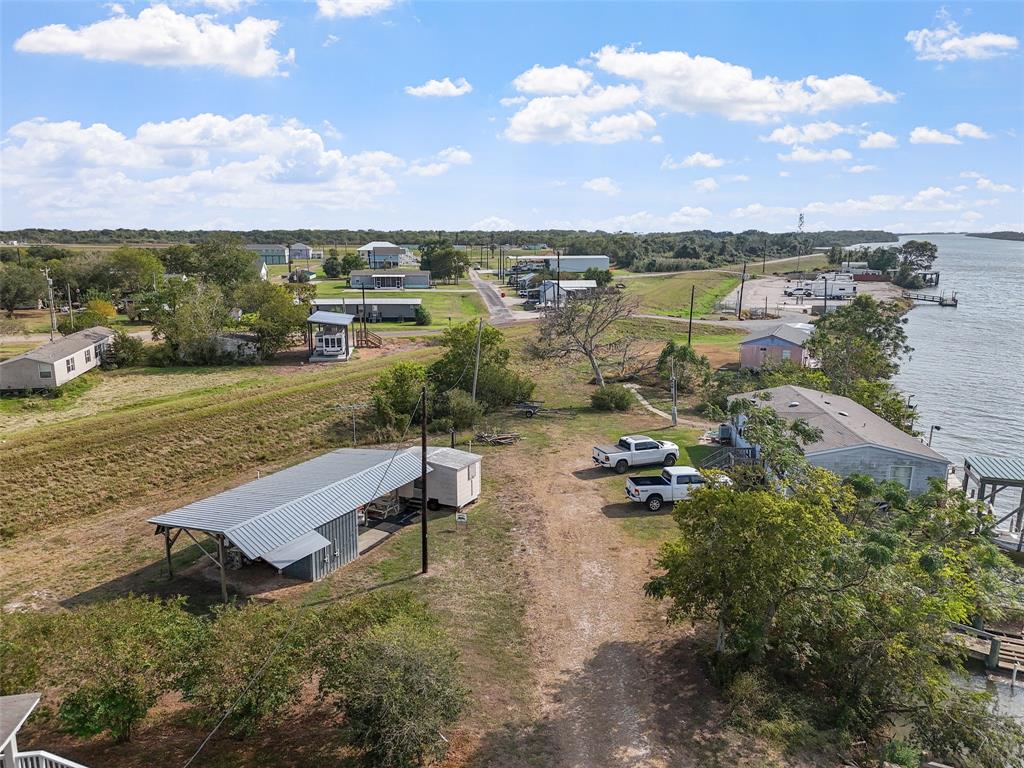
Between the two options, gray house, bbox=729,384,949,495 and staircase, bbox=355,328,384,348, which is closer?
gray house, bbox=729,384,949,495

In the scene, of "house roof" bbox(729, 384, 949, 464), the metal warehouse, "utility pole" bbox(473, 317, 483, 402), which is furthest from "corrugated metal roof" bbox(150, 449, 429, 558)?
"house roof" bbox(729, 384, 949, 464)

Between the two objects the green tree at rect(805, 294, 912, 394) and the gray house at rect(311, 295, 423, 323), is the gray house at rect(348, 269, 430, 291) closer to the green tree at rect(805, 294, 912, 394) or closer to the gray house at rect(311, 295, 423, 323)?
the gray house at rect(311, 295, 423, 323)

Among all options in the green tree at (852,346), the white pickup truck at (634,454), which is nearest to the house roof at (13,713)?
the white pickup truck at (634,454)

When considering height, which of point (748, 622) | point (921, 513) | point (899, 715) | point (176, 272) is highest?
point (176, 272)

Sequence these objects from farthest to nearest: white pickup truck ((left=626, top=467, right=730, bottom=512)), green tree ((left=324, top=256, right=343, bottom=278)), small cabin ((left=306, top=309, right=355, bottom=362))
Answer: green tree ((left=324, top=256, right=343, bottom=278))
small cabin ((left=306, top=309, right=355, bottom=362))
white pickup truck ((left=626, top=467, right=730, bottom=512))

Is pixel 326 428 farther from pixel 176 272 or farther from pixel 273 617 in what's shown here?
pixel 176 272

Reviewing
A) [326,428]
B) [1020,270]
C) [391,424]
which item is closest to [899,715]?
[391,424]
